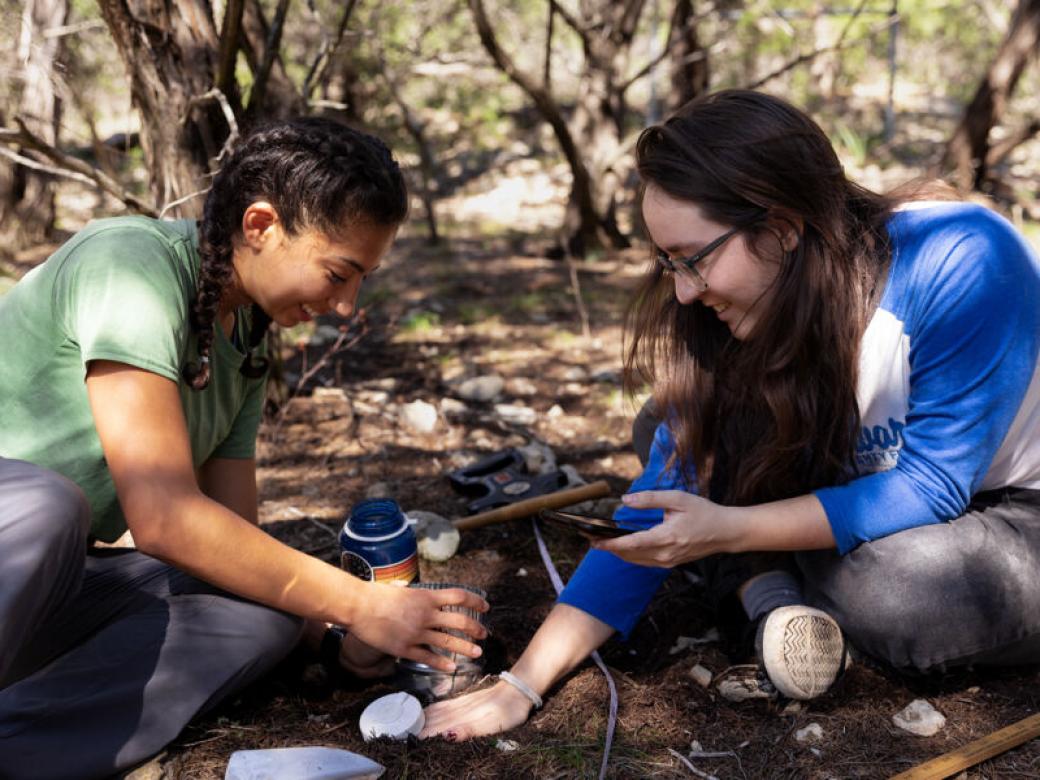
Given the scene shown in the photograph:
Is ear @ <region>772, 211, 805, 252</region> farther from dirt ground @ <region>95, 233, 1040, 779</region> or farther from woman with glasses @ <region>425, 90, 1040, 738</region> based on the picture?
dirt ground @ <region>95, 233, 1040, 779</region>

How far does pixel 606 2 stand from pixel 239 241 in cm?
513

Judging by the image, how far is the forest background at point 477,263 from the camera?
2.04m

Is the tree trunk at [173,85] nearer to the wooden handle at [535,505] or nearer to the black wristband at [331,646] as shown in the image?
the wooden handle at [535,505]

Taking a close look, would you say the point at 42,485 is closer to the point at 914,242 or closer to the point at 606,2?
the point at 914,242

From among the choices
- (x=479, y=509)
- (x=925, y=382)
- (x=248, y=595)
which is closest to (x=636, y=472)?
(x=479, y=509)

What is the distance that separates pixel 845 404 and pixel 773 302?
0.93 ft

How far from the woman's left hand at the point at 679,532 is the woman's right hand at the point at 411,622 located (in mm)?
347

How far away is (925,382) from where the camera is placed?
194 cm

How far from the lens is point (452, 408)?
397 centimetres

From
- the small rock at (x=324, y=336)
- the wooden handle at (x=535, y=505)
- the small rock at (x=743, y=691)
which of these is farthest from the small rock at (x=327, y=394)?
the small rock at (x=743, y=691)

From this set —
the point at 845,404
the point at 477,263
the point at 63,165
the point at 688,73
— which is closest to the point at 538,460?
the point at 845,404

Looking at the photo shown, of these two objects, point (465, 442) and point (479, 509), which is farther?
point (465, 442)

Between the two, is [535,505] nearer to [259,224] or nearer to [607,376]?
[259,224]

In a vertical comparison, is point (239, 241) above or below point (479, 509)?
above
